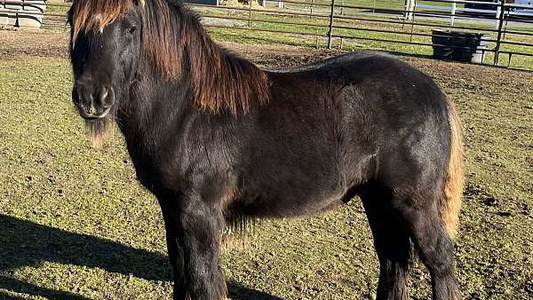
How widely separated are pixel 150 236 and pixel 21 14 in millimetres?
13587

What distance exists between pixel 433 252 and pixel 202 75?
155 centimetres

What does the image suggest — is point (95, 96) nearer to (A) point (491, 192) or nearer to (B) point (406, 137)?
(B) point (406, 137)

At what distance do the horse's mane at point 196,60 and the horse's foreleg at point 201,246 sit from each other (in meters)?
0.49

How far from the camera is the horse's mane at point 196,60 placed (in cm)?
242

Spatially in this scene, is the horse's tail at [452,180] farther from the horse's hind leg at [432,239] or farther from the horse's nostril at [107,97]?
the horse's nostril at [107,97]

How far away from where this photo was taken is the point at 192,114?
259cm

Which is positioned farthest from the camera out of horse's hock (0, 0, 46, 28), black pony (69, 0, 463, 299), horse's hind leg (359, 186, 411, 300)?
horse's hock (0, 0, 46, 28)

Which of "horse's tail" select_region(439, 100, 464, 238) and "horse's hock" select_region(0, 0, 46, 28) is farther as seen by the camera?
"horse's hock" select_region(0, 0, 46, 28)

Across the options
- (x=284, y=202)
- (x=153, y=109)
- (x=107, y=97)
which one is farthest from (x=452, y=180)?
(x=107, y=97)

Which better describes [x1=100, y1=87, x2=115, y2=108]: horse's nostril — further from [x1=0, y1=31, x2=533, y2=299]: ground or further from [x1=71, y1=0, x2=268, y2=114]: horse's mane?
[x1=0, y1=31, x2=533, y2=299]: ground

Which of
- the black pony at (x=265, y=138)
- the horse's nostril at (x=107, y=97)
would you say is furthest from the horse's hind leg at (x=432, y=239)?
the horse's nostril at (x=107, y=97)

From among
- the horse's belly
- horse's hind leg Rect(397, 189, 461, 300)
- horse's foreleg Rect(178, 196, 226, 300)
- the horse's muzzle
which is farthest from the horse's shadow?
the horse's muzzle

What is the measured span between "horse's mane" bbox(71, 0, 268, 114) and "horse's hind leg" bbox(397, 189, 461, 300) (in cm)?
96

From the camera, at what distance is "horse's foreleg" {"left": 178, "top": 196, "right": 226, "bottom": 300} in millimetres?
2562
